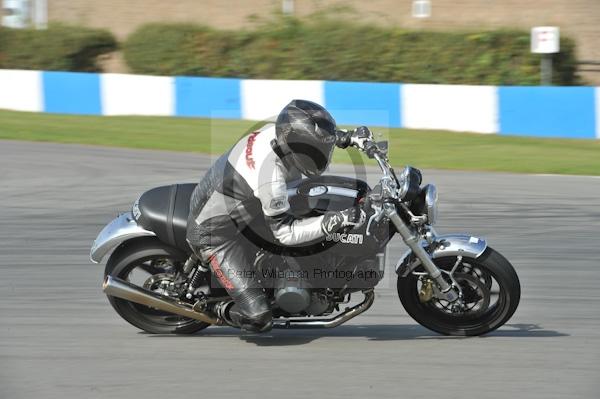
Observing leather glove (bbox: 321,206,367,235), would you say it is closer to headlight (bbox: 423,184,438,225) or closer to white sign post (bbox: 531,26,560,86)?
headlight (bbox: 423,184,438,225)

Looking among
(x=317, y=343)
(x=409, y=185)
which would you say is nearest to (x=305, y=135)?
(x=409, y=185)

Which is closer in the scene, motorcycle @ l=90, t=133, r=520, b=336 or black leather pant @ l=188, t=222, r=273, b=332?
motorcycle @ l=90, t=133, r=520, b=336

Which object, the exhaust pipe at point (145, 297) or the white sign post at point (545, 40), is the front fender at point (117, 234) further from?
the white sign post at point (545, 40)

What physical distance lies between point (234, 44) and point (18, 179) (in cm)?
1050

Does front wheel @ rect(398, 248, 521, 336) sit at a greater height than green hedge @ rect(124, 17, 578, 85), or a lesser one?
lesser

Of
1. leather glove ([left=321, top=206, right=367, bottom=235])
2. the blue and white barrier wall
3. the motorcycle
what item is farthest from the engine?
the blue and white barrier wall

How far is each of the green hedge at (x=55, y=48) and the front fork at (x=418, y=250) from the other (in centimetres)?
1928

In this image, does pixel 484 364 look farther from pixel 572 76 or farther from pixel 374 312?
pixel 572 76

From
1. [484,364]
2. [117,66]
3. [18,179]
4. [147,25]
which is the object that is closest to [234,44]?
[147,25]

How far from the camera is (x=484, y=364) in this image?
17.4 ft

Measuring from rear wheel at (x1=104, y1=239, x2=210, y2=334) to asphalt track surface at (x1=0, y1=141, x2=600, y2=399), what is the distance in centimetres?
8

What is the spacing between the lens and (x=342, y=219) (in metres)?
5.30

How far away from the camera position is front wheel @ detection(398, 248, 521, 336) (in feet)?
18.2

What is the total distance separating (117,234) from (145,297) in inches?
16.4
